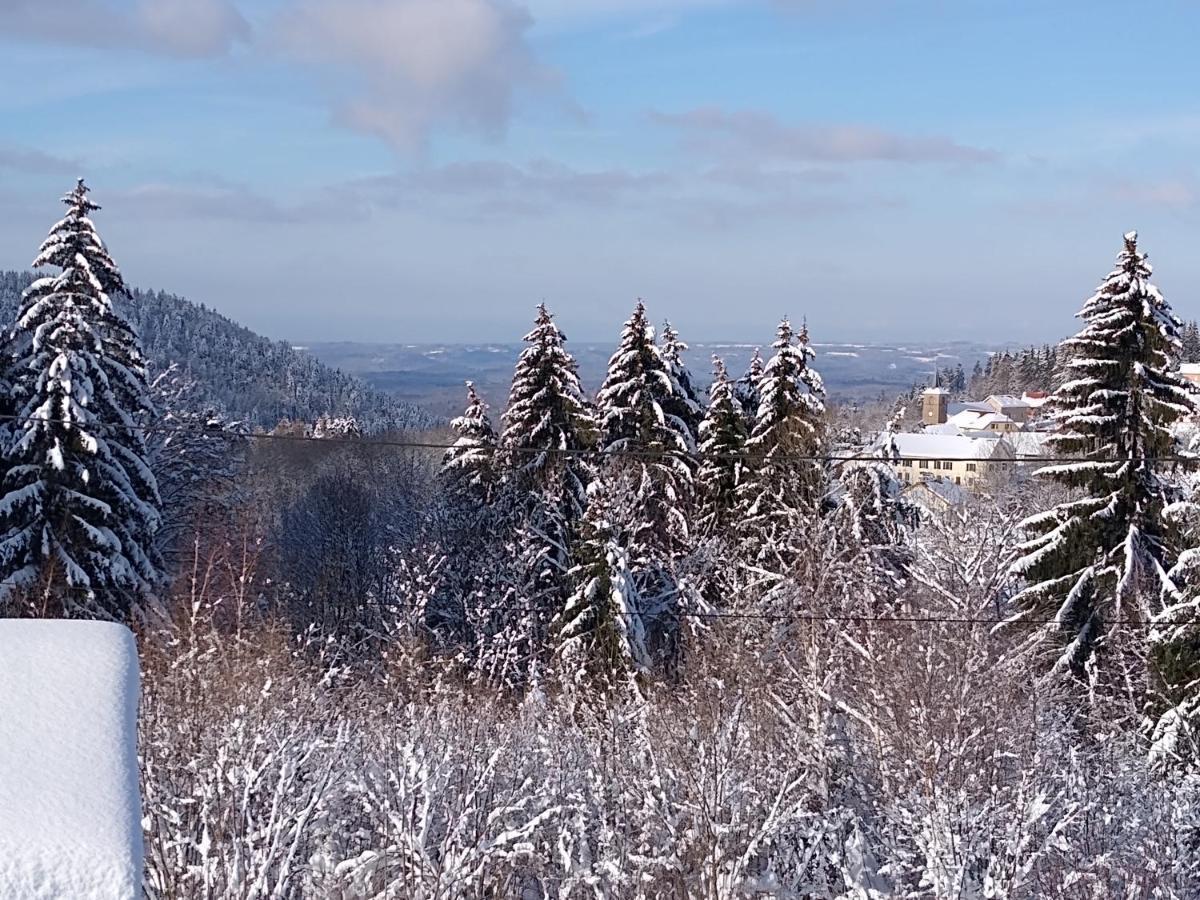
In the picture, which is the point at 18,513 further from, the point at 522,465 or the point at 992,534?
the point at 992,534

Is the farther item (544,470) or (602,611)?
(544,470)

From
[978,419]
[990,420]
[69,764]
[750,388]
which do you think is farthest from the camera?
[978,419]

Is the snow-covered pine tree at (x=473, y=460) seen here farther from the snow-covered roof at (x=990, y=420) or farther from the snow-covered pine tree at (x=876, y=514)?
the snow-covered roof at (x=990, y=420)

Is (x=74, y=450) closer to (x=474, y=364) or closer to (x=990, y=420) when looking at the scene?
(x=990, y=420)

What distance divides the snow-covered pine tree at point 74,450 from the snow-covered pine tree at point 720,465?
11859mm

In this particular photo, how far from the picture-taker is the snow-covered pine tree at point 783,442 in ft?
77.2

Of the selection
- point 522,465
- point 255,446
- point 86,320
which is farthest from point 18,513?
point 255,446

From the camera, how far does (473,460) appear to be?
2767 centimetres

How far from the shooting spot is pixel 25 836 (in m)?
2.26

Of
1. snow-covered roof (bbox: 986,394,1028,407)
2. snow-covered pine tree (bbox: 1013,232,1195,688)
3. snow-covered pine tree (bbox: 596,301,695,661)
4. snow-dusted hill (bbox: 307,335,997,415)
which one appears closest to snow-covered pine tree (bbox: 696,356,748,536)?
snow-covered pine tree (bbox: 596,301,695,661)

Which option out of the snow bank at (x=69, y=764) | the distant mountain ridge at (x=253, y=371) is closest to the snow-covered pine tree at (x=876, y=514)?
the snow bank at (x=69, y=764)

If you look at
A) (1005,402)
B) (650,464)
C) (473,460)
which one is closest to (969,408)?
(1005,402)

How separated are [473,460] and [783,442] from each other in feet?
26.0

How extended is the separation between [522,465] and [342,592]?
10878 millimetres
